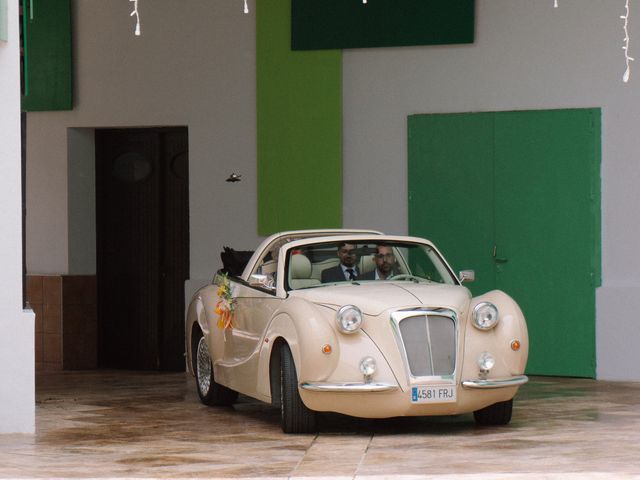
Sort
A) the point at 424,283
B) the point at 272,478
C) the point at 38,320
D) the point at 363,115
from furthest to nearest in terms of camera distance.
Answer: the point at 38,320
the point at 363,115
the point at 424,283
the point at 272,478

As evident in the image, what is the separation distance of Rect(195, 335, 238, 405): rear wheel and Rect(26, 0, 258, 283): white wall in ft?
11.0

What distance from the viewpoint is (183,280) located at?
16844mm

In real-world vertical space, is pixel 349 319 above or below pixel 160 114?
below

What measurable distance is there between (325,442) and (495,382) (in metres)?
1.37

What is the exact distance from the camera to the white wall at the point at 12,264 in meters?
9.87

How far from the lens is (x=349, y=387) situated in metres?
9.46

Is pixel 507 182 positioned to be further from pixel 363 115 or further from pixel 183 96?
pixel 183 96

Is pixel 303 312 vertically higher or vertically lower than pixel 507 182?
lower

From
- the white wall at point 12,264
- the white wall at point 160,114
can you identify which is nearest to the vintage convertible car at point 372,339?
the white wall at point 12,264

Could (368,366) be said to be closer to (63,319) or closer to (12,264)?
(12,264)

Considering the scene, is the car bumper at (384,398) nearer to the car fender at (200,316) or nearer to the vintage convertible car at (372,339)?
the vintage convertible car at (372,339)

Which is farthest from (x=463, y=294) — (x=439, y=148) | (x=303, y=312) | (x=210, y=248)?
(x=210, y=248)

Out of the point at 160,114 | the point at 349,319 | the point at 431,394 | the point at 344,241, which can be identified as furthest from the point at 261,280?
the point at 160,114

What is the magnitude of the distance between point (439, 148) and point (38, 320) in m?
5.85
